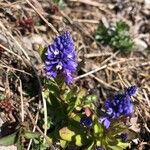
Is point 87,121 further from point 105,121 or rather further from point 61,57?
point 61,57

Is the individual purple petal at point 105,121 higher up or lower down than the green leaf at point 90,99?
lower down

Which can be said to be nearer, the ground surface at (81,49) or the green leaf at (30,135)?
the green leaf at (30,135)

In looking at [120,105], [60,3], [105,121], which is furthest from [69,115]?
[60,3]

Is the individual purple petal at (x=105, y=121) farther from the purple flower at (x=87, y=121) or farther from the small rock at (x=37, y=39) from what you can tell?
the small rock at (x=37, y=39)

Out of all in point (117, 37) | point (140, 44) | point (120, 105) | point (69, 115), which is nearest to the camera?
point (120, 105)

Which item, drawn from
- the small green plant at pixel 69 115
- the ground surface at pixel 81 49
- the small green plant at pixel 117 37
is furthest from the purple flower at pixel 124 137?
the small green plant at pixel 117 37

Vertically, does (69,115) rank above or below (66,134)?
above

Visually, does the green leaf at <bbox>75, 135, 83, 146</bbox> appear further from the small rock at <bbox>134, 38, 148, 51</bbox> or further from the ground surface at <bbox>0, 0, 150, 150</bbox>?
the small rock at <bbox>134, 38, 148, 51</bbox>
